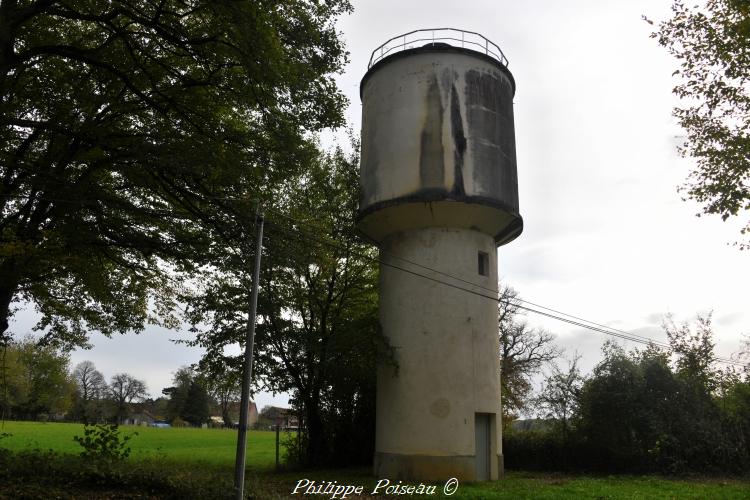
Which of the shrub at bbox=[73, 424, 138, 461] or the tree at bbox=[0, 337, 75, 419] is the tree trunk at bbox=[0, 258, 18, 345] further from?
the tree at bbox=[0, 337, 75, 419]

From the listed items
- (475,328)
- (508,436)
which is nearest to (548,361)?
(508,436)

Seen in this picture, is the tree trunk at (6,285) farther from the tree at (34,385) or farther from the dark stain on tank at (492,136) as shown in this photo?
the tree at (34,385)

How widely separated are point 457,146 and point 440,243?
262cm

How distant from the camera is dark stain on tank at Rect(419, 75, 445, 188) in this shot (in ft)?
50.9

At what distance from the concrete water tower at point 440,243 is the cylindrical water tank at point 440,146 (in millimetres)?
31

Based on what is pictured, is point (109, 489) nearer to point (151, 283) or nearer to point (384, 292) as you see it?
point (151, 283)

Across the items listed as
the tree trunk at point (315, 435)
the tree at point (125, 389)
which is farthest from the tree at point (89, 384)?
the tree trunk at point (315, 435)

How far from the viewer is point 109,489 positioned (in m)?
10.4

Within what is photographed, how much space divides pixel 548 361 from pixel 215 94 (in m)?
25.2

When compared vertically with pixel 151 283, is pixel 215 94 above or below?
above

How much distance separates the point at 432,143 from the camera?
51.8ft

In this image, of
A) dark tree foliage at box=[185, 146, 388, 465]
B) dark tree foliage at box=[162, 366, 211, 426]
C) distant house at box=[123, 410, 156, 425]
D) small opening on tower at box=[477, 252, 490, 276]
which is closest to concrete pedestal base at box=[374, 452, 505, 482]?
dark tree foliage at box=[185, 146, 388, 465]

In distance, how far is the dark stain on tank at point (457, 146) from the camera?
50.3 ft
